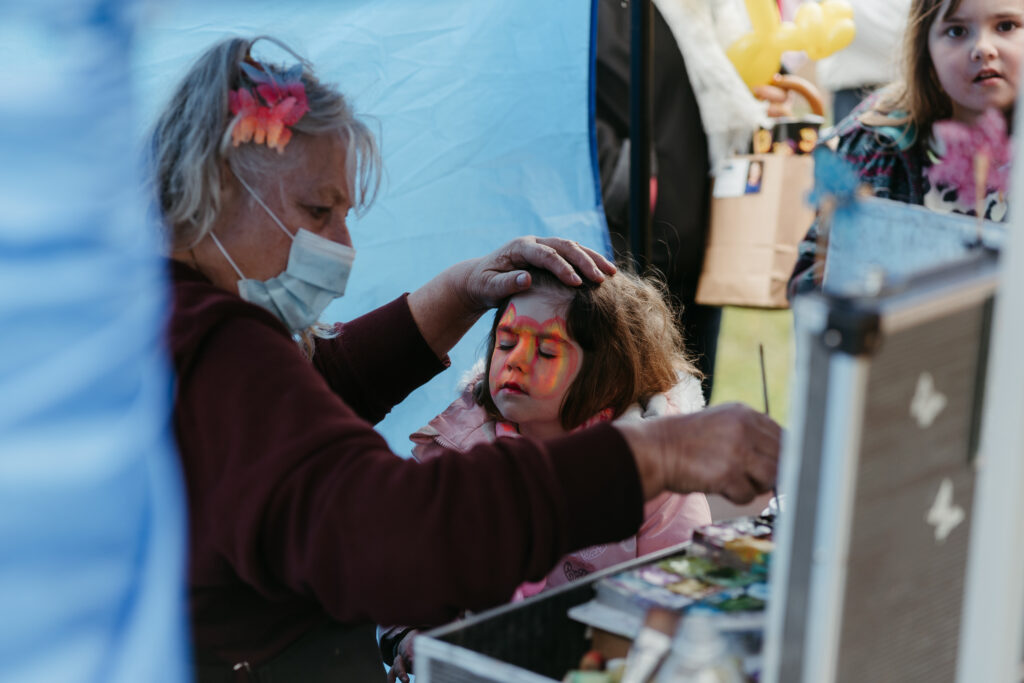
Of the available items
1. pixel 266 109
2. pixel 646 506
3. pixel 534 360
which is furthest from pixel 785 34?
pixel 266 109

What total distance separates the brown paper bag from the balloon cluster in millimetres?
445

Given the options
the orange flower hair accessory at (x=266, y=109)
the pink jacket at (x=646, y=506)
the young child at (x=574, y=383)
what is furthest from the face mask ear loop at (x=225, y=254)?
the young child at (x=574, y=383)

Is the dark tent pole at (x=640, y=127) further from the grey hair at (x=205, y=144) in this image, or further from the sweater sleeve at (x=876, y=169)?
the grey hair at (x=205, y=144)

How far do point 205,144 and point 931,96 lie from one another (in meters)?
1.80

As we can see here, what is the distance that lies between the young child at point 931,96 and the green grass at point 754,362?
7.30 feet

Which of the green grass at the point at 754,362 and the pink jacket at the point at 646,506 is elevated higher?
the pink jacket at the point at 646,506

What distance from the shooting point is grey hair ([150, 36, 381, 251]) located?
4.70ft

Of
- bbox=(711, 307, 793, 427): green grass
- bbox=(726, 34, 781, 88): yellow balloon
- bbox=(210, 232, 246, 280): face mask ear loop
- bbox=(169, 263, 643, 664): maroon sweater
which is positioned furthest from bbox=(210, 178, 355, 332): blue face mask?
bbox=(711, 307, 793, 427): green grass

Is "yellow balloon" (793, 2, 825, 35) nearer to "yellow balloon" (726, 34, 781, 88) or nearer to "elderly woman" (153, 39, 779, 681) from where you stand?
"yellow balloon" (726, 34, 781, 88)

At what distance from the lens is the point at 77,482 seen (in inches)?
41.0

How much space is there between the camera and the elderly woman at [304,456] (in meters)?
1.16

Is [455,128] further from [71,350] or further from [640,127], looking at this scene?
[71,350]

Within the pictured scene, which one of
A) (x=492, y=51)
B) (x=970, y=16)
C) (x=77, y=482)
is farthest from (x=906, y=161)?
(x=77, y=482)

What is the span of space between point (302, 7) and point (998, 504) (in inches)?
56.3
